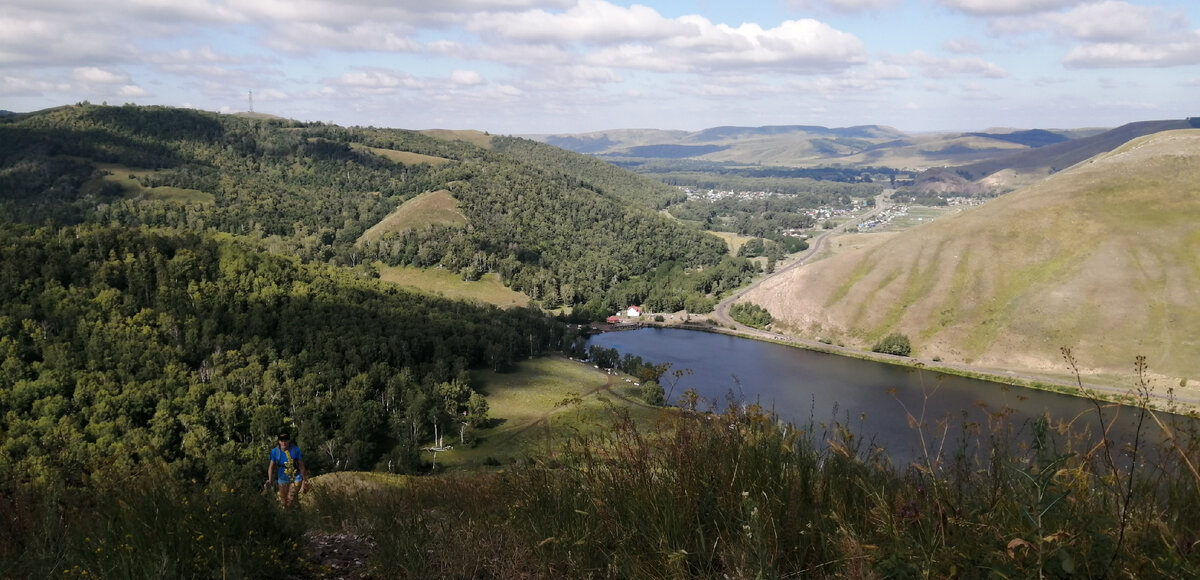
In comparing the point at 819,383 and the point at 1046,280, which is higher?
the point at 1046,280

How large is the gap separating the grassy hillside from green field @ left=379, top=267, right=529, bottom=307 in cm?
6468

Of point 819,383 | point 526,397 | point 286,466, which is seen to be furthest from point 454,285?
point 286,466

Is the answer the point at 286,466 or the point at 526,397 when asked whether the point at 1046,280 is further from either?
the point at 286,466

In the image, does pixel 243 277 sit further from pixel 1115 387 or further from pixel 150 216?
pixel 1115 387

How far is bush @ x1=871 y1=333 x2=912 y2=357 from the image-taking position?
356 feet

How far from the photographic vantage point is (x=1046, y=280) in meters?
108

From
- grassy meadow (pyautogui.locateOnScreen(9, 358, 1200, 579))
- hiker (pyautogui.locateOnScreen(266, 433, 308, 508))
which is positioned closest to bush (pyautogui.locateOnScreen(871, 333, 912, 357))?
hiker (pyautogui.locateOnScreen(266, 433, 308, 508))

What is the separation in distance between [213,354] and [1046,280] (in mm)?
129768

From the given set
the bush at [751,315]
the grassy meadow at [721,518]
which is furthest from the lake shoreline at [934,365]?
the grassy meadow at [721,518]

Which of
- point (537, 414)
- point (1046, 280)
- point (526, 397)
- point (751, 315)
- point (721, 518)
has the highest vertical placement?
point (721, 518)

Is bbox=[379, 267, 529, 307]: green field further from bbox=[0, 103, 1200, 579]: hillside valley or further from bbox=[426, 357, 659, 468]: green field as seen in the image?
bbox=[426, 357, 659, 468]: green field

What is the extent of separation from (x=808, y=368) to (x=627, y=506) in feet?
337

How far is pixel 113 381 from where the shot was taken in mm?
67812

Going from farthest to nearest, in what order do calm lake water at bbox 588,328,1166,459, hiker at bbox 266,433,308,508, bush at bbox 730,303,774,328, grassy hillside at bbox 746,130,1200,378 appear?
bush at bbox 730,303,774,328
grassy hillside at bbox 746,130,1200,378
calm lake water at bbox 588,328,1166,459
hiker at bbox 266,433,308,508
